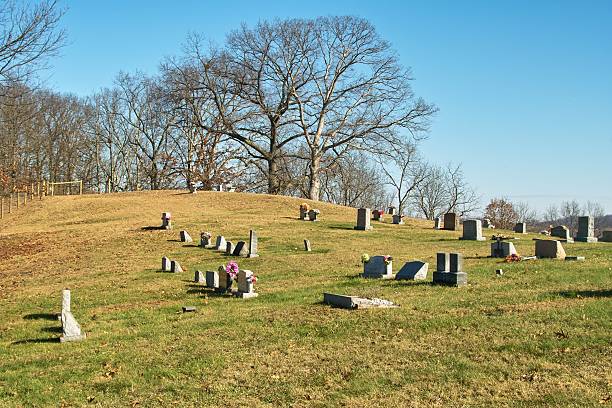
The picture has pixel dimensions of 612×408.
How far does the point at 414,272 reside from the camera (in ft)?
49.1

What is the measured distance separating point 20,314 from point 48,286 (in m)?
4.02

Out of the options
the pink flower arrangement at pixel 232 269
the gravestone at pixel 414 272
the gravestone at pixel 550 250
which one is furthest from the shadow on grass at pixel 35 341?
the gravestone at pixel 550 250

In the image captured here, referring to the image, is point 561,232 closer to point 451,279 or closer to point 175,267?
point 451,279

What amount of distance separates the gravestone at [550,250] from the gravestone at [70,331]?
1274 centimetres

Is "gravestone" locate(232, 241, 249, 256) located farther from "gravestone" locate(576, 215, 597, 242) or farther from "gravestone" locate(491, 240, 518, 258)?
"gravestone" locate(576, 215, 597, 242)

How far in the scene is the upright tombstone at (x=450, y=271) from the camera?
1376cm

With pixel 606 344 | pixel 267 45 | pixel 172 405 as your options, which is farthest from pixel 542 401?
pixel 267 45

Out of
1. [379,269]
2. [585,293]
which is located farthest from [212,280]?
[585,293]

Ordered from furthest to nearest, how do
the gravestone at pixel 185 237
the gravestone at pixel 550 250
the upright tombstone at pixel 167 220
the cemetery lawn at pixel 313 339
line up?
the upright tombstone at pixel 167 220 → the gravestone at pixel 185 237 → the gravestone at pixel 550 250 → the cemetery lawn at pixel 313 339

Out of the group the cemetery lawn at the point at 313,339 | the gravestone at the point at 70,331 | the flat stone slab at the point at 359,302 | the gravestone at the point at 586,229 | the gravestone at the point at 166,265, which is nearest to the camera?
the cemetery lawn at the point at 313,339

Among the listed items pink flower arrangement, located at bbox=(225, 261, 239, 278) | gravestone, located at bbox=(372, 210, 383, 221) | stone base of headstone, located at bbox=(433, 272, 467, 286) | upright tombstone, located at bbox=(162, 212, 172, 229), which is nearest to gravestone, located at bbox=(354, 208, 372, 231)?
gravestone, located at bbox=(372, 210, 383, 221)

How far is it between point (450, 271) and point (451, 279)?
0.33 metres

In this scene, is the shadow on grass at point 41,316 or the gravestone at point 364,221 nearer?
the shadow on grass at point 41,316

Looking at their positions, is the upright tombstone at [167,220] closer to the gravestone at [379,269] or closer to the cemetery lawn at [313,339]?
the cemetery lawn at [313,339]
